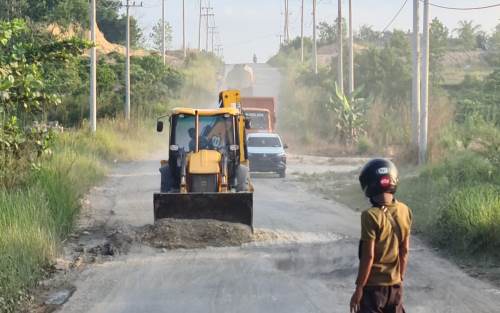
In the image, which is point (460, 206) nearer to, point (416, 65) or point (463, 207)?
point (463, 207)

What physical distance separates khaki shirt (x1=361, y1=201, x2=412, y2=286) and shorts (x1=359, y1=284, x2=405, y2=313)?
0.04 metres

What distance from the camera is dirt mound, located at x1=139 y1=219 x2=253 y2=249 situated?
13859mm

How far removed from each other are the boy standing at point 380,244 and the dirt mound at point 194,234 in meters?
7.77

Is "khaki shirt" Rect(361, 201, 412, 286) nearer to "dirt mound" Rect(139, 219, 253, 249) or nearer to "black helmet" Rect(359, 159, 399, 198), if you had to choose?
"black helmet" Rect(359, 159, 399, 198)

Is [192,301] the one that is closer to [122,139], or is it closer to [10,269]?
[10,269]

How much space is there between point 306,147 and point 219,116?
91.6 feet

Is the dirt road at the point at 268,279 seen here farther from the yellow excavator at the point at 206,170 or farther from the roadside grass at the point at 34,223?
the yellow excavator at the point at 206,170

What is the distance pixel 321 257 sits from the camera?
12.8 metres

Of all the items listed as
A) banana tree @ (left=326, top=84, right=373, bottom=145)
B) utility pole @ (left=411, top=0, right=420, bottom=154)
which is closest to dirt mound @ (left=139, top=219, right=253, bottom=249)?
utility pole @ (left=411, top=0, right=420, bottom=154)

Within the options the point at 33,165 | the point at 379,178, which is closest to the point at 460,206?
the point at 33,165

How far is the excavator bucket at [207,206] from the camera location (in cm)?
1437

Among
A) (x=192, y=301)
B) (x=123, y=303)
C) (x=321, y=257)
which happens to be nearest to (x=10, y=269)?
(x=123, y=303)

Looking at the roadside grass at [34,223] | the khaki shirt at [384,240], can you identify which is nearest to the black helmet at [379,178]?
the khaki shirt at [384,240]

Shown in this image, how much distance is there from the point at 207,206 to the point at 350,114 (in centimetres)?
2689
